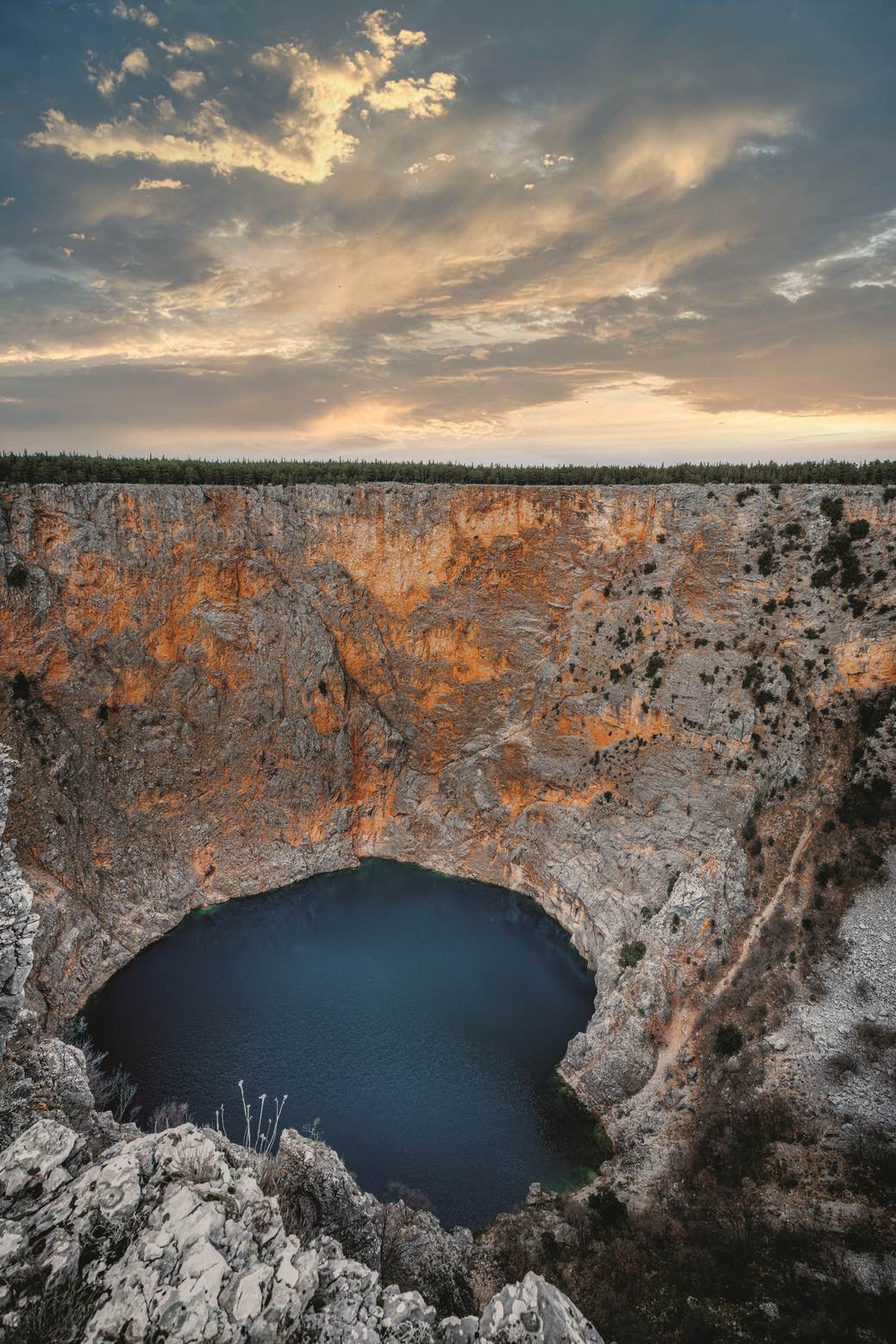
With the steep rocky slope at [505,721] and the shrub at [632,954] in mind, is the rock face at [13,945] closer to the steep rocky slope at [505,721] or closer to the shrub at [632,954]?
the steep rocky slope at [505,721]

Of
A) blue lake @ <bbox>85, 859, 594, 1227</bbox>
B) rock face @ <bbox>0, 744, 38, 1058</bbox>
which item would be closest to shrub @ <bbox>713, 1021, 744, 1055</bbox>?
blue lake @ <bbox>85, 859, 594, 1227</bbox>

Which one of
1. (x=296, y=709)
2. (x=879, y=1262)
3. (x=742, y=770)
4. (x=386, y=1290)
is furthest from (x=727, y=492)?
(x=386, y=1290)

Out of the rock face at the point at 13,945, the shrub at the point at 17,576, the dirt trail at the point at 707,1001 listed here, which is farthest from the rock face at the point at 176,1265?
the shrub at the point at 17,576

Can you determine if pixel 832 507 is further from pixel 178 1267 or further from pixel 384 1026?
pixel 178 1267

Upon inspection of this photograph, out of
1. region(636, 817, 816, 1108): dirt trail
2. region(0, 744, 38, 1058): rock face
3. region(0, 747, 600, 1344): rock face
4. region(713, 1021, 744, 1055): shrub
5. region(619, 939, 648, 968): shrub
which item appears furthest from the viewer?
region(619, 939, 648, 968): shrub

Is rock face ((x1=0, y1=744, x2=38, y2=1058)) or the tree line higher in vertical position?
the tree line

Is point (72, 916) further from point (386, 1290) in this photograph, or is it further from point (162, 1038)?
point (386, 1290)

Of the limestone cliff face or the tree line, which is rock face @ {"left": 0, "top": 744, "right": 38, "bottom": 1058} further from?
the tree line
